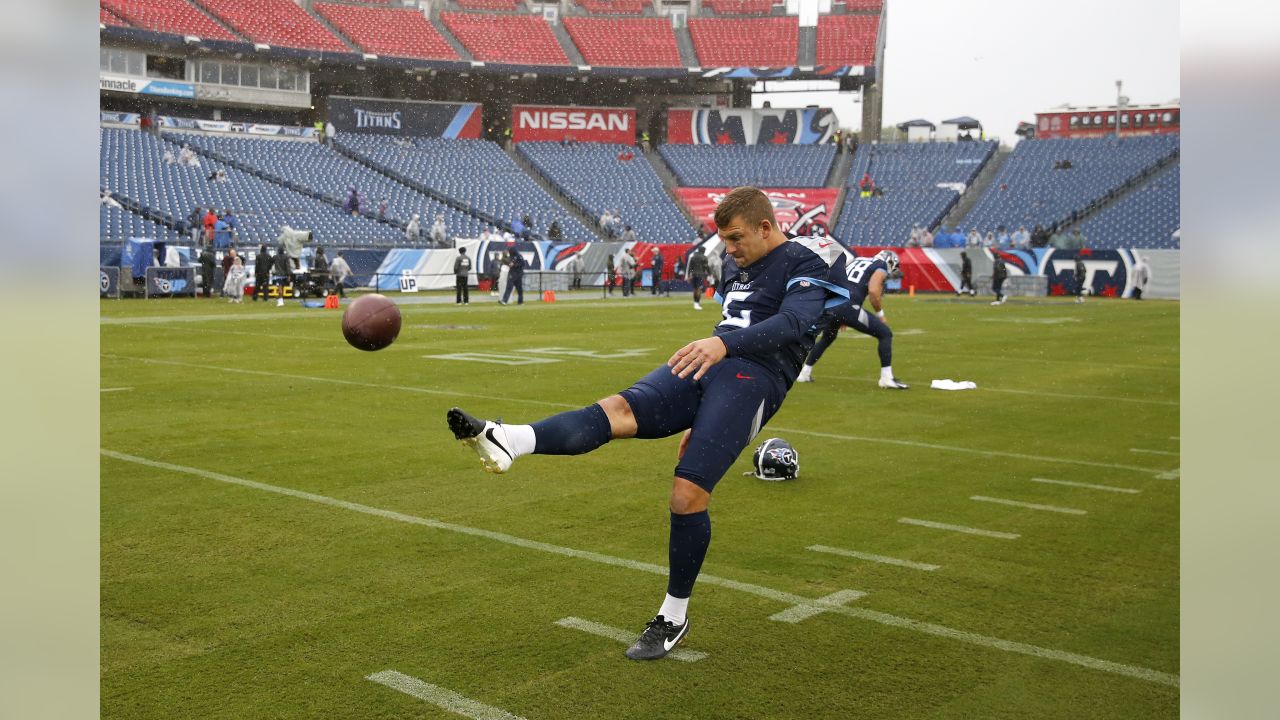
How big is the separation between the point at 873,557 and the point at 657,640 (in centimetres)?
175

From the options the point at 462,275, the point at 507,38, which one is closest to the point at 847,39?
the point at 507,38

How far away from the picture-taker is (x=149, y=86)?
1706 inches

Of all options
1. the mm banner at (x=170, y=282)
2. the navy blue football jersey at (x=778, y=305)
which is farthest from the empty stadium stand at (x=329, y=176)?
the navy blue football jersey at (x=778, y=305)

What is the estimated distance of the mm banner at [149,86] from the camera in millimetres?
42125

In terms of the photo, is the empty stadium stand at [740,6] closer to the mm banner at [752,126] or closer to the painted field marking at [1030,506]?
the mm banner at [752,126]

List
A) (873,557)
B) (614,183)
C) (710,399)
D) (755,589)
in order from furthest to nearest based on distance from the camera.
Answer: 1. (614,183)
2. (873,557)
3. (755,589)
4. (710,399)

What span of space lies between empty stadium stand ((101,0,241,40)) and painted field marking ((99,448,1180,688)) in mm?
41471

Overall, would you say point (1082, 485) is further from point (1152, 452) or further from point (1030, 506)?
point (1152, 452)

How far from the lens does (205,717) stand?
140 inches

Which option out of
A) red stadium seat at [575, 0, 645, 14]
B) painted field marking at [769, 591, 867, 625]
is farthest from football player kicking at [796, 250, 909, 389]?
red stadium seat at [575, 0, 645, 14]
